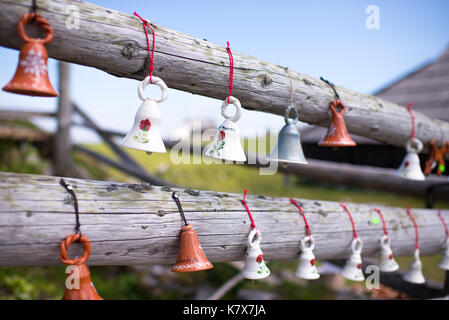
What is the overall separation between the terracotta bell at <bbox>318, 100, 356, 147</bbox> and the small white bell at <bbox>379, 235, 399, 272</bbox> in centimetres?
97

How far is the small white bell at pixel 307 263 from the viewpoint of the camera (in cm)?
224

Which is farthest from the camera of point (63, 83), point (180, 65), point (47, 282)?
point (63, 83)

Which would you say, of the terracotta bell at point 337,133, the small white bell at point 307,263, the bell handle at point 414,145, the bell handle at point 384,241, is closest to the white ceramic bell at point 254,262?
the small white bell at point 307,263

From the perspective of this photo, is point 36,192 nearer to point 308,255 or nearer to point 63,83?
point 308,255

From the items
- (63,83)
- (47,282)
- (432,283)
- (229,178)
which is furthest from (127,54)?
(229,178)

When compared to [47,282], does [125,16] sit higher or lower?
higher

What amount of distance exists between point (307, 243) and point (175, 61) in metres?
1.46

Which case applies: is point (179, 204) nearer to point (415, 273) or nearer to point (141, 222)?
point (141, 222)

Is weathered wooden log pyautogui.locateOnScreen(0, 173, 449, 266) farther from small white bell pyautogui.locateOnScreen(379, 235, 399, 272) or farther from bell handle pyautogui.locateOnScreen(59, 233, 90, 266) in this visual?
small white bell pyautogui.locateOnScreen(379, 235, 399, 272)

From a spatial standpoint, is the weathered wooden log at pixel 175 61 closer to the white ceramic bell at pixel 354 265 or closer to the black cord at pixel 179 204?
the black cord at pixel 179 204

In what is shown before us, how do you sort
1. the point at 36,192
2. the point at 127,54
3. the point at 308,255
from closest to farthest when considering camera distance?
the point at 36,192 → the point at 127,54 → the point at 308,255

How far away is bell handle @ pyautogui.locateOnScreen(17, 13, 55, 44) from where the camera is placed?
1393 mm
